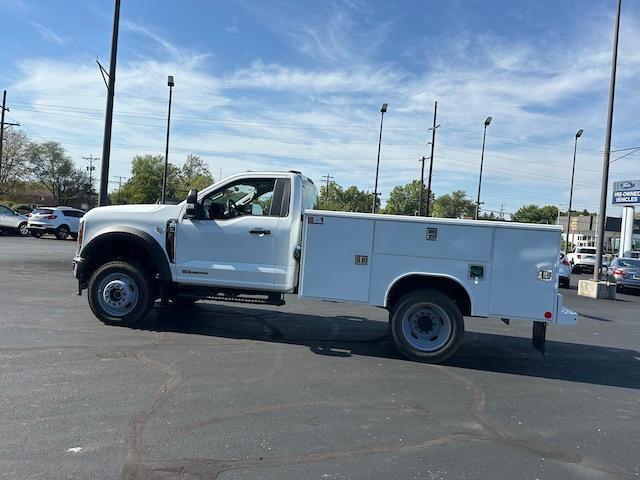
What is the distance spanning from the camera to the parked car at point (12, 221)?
29734mm

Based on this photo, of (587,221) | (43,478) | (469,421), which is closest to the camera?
(43,478)

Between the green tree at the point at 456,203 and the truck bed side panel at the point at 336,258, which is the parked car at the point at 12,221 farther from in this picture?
the green tree at the point at 456,203

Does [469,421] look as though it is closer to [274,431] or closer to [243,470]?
[274,431]

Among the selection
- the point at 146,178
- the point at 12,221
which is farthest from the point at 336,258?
the point at 146,178

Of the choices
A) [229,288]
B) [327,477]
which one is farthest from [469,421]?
[229,288]

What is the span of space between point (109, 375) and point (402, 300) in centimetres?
366

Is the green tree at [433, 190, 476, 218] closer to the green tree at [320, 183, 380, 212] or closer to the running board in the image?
the green tree at [320, 183, 380, 212]

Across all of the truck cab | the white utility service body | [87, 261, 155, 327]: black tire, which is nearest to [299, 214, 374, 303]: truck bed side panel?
the white utility service body

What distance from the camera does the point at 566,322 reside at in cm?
671

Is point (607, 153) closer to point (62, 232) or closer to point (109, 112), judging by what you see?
point (109, 112)

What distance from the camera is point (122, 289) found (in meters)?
7.96

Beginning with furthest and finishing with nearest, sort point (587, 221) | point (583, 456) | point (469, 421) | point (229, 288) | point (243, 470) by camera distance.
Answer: point (587, 221) → point (229, 288) → point (469, 421) → point (583, 456) → point (243, 470)

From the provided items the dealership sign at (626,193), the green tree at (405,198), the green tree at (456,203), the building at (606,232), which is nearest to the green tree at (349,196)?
the green tree at (405,198)

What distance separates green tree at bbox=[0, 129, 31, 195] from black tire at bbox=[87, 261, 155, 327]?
6669cm
